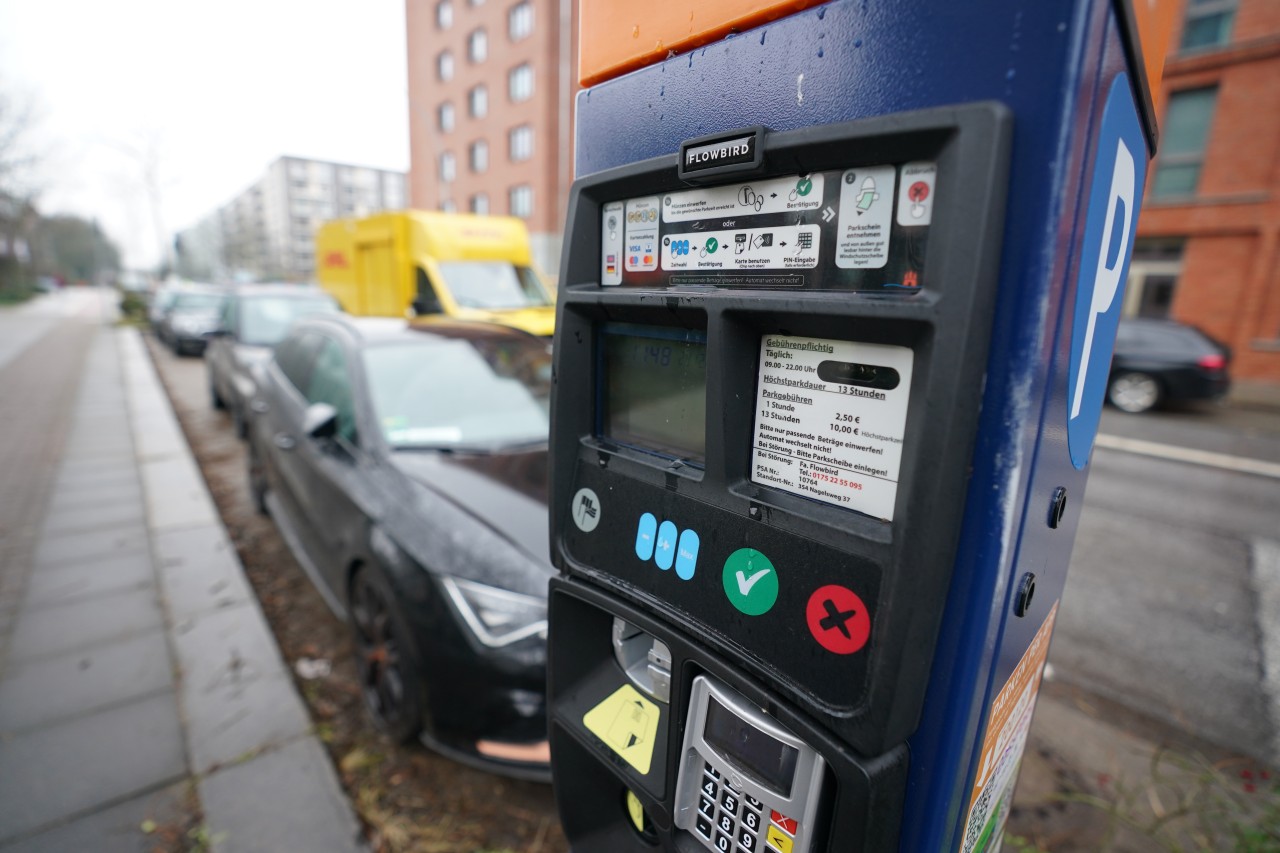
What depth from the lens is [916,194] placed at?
2.35 feet

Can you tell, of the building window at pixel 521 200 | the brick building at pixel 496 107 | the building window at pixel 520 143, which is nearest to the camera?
the brick building at pixel 496 107

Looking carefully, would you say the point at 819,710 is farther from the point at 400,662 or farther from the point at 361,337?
the point at 361,337

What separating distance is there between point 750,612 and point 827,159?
58 cm

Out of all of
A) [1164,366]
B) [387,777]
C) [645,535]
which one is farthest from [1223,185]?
[387,777]

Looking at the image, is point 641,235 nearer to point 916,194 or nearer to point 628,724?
point 916,194

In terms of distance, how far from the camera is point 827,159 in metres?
0.77

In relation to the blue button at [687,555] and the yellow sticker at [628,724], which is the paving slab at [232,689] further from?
the blue button at [687,555]

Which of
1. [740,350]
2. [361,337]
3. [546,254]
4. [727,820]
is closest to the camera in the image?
[740,350]

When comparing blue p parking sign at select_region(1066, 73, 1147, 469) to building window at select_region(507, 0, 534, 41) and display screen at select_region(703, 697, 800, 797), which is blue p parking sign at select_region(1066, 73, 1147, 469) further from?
building window at select_region(507, 0, 534, 41)

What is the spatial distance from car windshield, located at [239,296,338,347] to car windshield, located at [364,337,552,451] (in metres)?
5.02

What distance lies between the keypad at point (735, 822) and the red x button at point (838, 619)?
0.31 m

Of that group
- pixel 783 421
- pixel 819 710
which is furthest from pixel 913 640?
pixel 783 421

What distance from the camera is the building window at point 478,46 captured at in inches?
1069

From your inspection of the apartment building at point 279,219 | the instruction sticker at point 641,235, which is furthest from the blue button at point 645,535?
the apartment building at point 279,219
